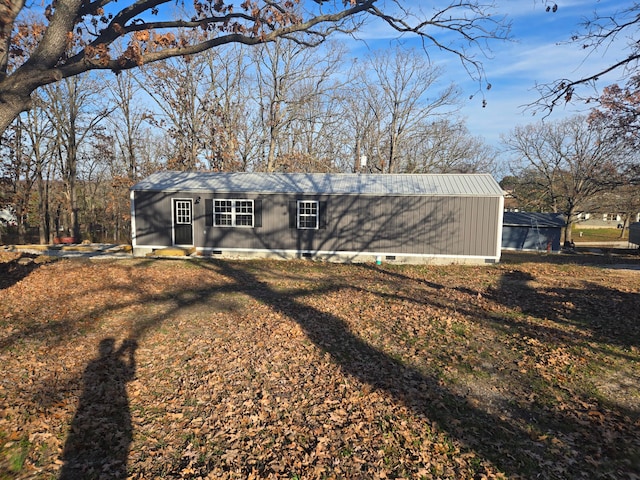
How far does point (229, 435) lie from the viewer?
4156mm

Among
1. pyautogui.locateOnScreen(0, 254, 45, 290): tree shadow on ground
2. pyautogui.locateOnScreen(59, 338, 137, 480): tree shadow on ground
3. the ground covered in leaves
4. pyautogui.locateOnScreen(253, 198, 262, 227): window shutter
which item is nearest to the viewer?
pyautogui.locateOnScreen(59, 338, 137, 480): tree shadow on ground

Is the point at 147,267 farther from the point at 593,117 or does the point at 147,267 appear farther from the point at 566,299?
the point at 593,117

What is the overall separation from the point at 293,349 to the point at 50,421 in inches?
141

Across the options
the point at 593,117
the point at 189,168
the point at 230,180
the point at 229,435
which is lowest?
the point at 229,435

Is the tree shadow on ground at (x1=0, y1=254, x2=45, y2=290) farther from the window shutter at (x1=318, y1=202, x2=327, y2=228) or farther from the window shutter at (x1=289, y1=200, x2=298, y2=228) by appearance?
the window shutter at (x1=318, y1=202, x2=327, y2=228)

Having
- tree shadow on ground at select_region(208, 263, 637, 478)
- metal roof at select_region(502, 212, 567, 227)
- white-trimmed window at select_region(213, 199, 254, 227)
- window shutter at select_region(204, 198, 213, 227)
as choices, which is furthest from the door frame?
metal roof at select_region(502, 212, 567, 227)

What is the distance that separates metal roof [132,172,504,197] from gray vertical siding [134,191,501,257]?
0.28m

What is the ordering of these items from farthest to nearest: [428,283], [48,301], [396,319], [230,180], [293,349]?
1. [230,180]
2. [428,283]
3. [48,301]
4. [396,319]
5. [293,349]

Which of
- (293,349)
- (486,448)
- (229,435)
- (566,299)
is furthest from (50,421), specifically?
(566,299)

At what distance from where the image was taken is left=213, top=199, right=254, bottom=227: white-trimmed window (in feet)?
55.8

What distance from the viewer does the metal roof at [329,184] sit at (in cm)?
1633

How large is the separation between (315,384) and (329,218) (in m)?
11.7

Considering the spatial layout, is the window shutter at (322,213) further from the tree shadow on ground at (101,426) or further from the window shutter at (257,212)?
the tree shadow on ground at (101,426)

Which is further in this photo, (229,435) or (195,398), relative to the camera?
(195,398)
